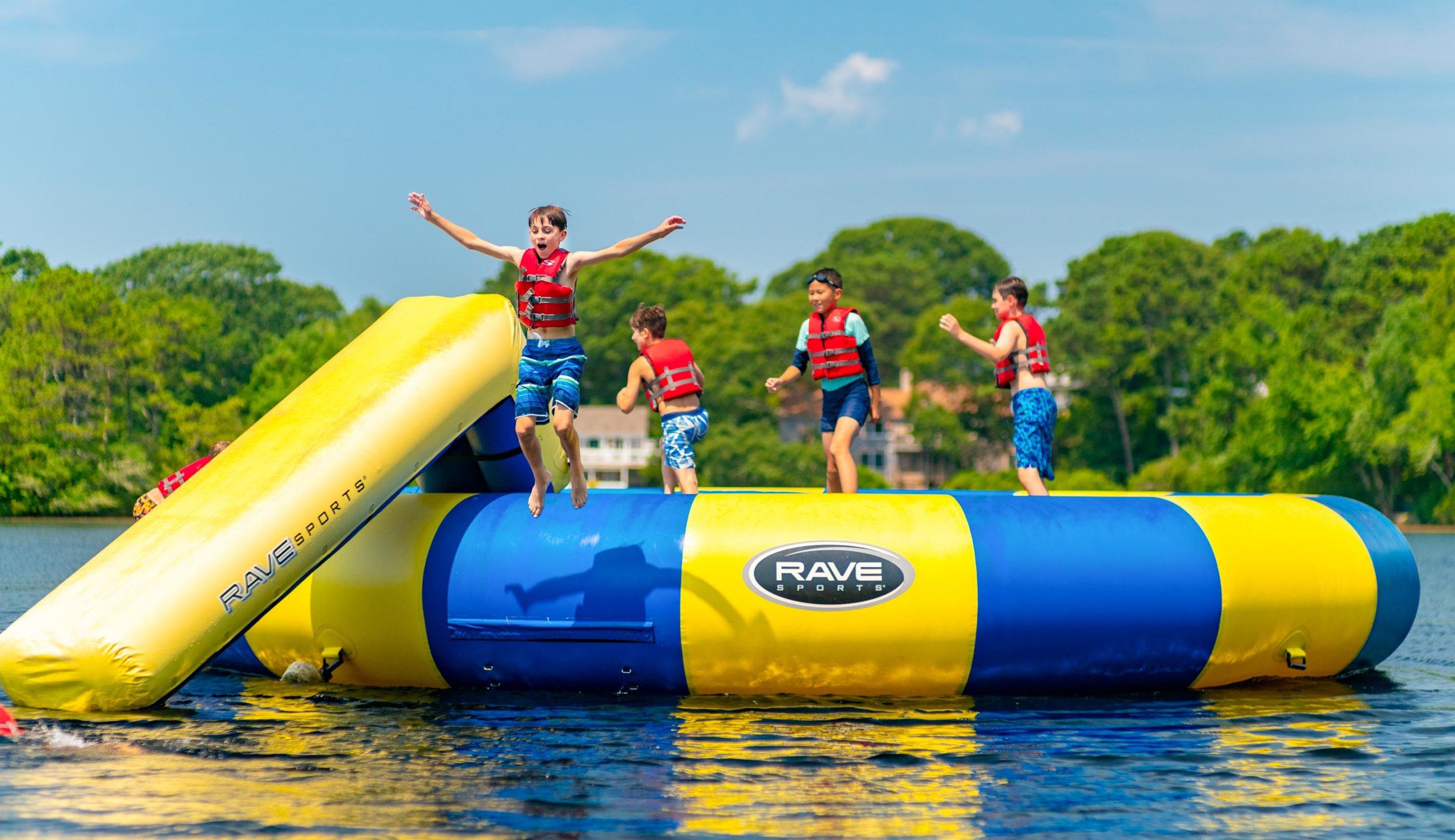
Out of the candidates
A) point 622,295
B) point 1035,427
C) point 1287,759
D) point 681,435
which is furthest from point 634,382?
point 622,295

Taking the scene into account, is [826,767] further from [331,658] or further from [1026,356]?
[1026,356]

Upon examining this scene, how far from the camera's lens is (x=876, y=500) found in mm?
7699

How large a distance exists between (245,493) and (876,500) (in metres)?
3.25

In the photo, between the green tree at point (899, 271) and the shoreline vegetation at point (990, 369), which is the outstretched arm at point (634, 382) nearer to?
the shoreline vegetation at point (990, 369)

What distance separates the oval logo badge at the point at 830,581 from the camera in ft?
23.9

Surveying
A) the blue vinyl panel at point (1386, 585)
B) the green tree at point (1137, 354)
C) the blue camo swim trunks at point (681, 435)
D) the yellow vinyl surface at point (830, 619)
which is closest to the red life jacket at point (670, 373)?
the blue camo swim trunks at point (681, 435)

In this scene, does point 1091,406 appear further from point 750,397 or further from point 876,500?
point 876,500

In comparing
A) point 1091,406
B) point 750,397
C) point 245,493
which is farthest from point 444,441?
point 1091,406

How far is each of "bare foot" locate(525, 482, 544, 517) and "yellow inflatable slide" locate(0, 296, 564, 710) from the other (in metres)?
0.54

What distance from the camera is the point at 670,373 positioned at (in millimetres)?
9258

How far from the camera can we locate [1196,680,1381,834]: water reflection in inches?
207

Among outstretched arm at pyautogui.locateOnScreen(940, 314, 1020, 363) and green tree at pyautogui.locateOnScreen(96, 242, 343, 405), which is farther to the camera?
green tree at pyautogui.locateOnScreen(96, 242, 343, 405)

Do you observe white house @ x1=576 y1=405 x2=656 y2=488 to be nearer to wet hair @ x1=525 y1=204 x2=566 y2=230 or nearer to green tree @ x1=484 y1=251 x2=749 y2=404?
green tree @ x1=484 y1=251 x2=749 y2=404

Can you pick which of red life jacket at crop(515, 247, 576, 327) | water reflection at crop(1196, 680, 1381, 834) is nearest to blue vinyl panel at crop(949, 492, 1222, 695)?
water reflection at crop(1196, 680, 1381, 834)
